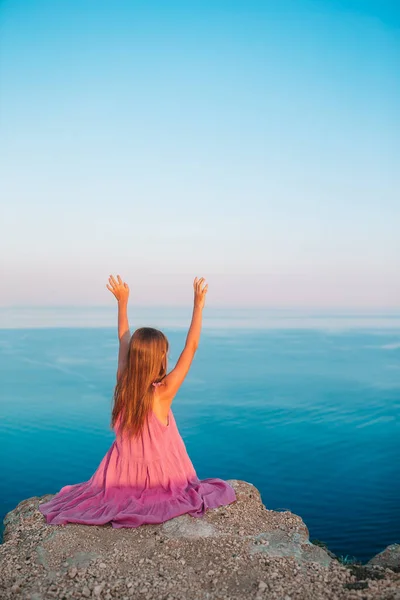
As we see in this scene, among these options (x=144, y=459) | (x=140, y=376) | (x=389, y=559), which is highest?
(x=140, y=376)

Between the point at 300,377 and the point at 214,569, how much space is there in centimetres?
2433

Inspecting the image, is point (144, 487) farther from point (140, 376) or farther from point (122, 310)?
point (122, 310)

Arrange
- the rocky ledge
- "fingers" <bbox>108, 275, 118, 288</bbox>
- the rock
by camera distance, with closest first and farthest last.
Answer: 1. the rocky ledge
2. the rock
3. "fingers" <bbox>108, 275, 118, 288</bbox>

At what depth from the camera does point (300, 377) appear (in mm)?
28266

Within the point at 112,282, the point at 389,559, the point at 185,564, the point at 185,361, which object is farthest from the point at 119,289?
the point at 389,559

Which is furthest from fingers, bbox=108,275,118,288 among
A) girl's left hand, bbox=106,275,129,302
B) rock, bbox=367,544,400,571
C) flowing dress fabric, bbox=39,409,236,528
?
rock, bbox=367,544,400,571

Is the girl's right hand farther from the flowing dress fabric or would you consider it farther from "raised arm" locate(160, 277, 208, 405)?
the flowing dress fabric

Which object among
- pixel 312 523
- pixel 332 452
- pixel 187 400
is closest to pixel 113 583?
pixel 312 523

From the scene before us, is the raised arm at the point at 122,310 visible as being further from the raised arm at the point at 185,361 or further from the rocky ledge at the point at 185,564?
the rocky ledge at the point at 185,564

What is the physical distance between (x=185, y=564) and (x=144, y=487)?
1.29 metres

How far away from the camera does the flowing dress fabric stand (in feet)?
18.2

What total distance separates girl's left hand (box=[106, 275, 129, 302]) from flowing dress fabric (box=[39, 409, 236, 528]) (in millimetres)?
1428

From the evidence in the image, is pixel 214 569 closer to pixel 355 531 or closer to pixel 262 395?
pixel 355 531

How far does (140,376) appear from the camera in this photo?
219 inches
